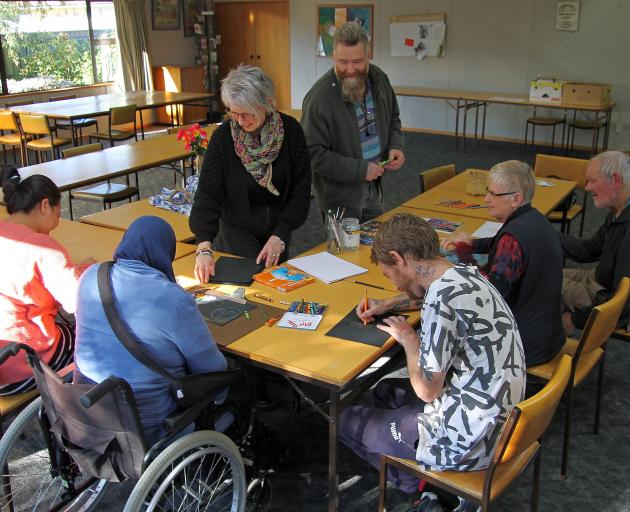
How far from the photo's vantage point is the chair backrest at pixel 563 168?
456 cm

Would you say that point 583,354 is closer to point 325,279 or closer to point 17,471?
point 325,279

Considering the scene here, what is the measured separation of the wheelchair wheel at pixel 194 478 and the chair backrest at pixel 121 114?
19.3 feet

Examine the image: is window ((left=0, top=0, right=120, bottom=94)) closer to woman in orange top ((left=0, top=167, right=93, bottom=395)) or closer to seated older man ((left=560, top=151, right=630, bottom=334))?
woman in orange top ((left=0, top=167, right=93, bottom=395))

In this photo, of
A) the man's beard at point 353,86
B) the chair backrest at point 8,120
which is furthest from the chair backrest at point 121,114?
the man's beard at point 353,86

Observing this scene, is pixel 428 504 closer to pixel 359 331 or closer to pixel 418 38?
pixel 359 331

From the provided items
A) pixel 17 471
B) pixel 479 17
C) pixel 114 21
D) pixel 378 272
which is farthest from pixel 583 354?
pixel 114 21

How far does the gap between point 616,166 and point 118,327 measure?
2302mm

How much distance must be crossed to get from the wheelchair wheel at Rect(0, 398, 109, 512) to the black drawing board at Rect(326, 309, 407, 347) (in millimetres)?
992

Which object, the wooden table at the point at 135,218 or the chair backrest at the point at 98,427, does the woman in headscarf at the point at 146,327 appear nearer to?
the chair backrest at the point at 98,427

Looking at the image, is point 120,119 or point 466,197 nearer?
point 466,197

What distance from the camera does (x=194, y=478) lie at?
2.00 meters

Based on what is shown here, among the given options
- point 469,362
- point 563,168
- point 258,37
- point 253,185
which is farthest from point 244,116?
point 258,37

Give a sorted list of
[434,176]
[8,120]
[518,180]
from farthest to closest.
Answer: [8,120]
[434,176]
[518,180]

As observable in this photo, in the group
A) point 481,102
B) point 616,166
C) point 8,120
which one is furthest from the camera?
point 481,102
